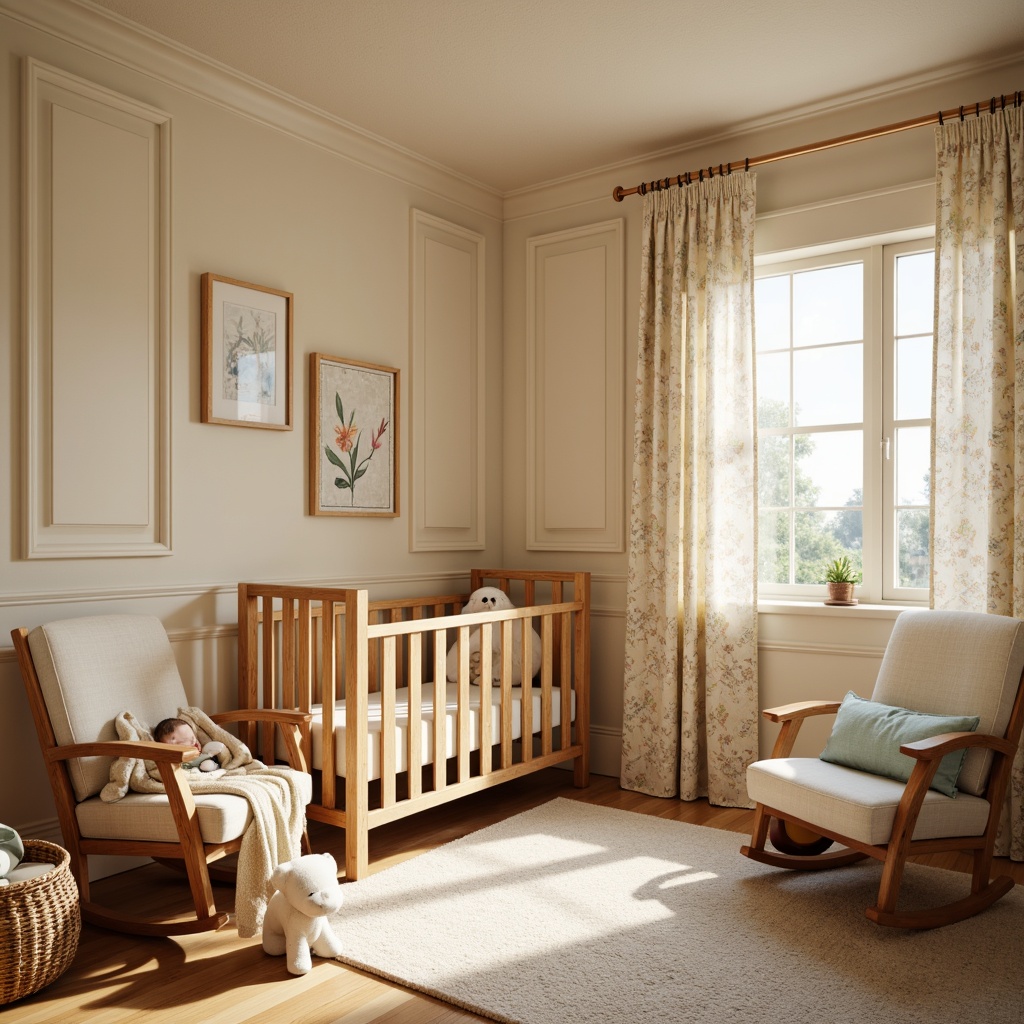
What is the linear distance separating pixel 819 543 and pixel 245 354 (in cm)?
233

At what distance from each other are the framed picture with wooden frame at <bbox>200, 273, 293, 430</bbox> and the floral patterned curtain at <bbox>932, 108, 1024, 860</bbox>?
7.68ft

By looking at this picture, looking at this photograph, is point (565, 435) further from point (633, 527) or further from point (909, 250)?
point (909, 250)

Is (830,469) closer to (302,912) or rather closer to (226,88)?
(302,912)

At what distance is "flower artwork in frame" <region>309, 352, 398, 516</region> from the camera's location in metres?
3.52

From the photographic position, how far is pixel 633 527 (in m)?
3.85

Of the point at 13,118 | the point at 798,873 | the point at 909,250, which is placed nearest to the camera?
the point at 13,118

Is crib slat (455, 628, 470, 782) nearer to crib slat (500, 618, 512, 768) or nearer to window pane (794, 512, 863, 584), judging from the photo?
→ crib slat (500, 618, 512, 768)

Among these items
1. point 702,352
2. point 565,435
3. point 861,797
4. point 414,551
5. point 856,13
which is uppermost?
point 856,13

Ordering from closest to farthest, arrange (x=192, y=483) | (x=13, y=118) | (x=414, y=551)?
(x=13, y=118) < (x=192, y=483) < (x=414, y=551)

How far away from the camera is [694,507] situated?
3.68m

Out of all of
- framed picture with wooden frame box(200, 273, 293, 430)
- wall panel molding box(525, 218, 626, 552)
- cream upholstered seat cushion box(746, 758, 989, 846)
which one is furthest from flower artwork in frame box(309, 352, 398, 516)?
cream upholstered seat cushion box(746, 758, 989, 846)

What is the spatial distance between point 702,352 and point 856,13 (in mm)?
1289

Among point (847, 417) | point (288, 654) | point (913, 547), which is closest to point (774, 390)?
point (847, 417)

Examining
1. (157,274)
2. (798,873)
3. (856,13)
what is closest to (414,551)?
(157,274)
